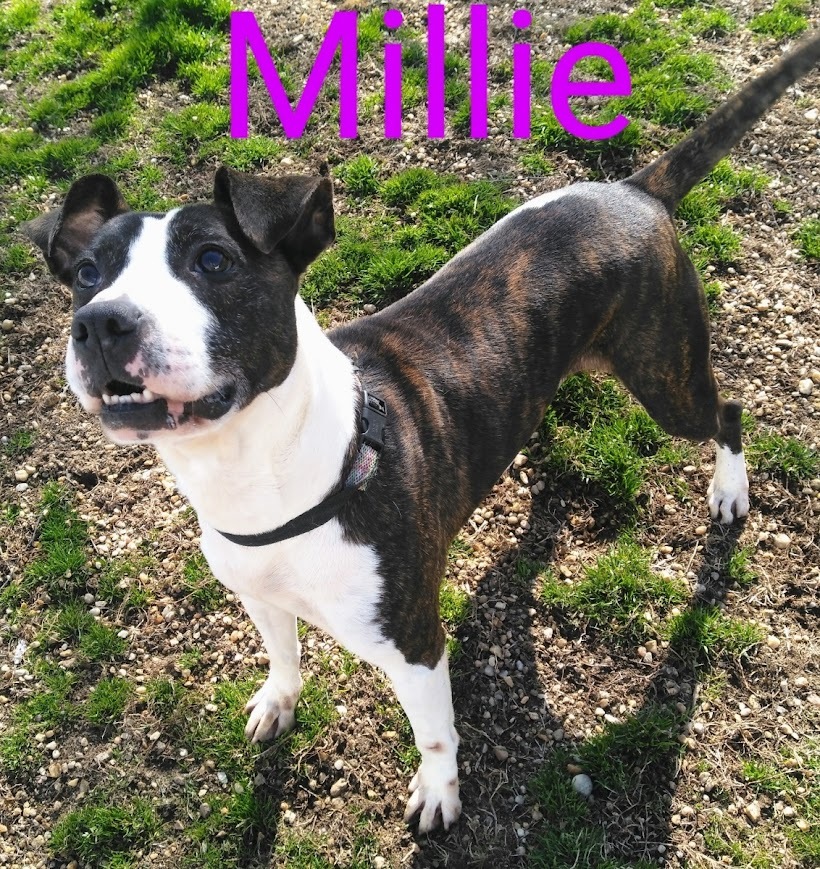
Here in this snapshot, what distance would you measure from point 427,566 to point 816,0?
6.38m

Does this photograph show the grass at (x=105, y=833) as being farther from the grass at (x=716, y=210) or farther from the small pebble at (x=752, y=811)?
the grass at (x=716, y=210)

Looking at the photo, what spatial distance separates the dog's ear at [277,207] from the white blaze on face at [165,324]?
10.1 inches

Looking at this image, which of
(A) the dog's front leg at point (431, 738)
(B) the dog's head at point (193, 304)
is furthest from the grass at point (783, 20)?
(A) the dog's front leg at point (431, 738)

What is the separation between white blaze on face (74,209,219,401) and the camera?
2.24m

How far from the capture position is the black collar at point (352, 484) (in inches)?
107

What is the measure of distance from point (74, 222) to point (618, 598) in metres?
3.16

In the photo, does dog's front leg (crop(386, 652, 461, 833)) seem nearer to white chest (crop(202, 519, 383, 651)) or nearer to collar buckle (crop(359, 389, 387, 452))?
white chest (crop(202, 519, 383, 651))

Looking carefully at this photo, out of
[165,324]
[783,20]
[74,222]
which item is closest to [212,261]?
[165,324]

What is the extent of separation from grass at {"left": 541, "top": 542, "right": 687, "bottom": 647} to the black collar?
6.24 ft

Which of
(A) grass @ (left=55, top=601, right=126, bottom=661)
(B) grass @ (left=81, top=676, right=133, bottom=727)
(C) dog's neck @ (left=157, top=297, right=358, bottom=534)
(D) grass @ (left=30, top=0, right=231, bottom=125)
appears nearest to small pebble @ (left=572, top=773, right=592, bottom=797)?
(C) dog's neck @ (left=157, top=297, right=358, bottom=534)

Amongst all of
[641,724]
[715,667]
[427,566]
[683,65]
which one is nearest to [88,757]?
[427,566]

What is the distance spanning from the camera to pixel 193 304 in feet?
7.86

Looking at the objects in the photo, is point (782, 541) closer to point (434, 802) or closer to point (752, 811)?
point (752, 811)

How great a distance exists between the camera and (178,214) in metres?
2.57
